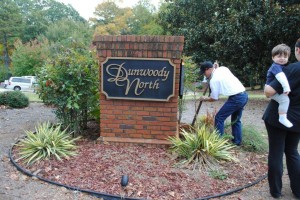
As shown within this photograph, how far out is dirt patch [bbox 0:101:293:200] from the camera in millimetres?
4105

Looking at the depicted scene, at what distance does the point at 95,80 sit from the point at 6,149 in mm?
2017

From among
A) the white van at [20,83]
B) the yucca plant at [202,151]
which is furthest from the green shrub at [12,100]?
the white van at [20,83]

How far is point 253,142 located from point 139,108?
2.17 meters

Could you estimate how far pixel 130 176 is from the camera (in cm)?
448

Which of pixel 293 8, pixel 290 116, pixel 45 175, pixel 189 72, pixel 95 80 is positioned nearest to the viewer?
pixel 290 116

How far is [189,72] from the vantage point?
7223 mm

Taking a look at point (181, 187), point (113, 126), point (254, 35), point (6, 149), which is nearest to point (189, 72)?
point (113, 126)

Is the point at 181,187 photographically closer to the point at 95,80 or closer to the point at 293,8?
the point at 95,80

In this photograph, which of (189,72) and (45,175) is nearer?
(45,175)

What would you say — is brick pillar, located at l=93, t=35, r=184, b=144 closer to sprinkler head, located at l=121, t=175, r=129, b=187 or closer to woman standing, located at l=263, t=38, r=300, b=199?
sprinkler head, located at l=121, t=175, r=129, b=187

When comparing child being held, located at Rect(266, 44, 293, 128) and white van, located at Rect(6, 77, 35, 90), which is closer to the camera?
child being held, located at Rect(266, 44, 293, 128)

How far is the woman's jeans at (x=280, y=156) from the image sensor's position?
153 inches

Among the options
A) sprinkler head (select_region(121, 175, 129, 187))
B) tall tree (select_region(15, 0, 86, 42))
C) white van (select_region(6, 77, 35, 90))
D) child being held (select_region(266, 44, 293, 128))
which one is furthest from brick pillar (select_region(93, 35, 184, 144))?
tall tree (select_region(15, 0, 86, 42))

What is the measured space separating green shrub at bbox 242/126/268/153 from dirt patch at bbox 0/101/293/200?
0.36 metres
